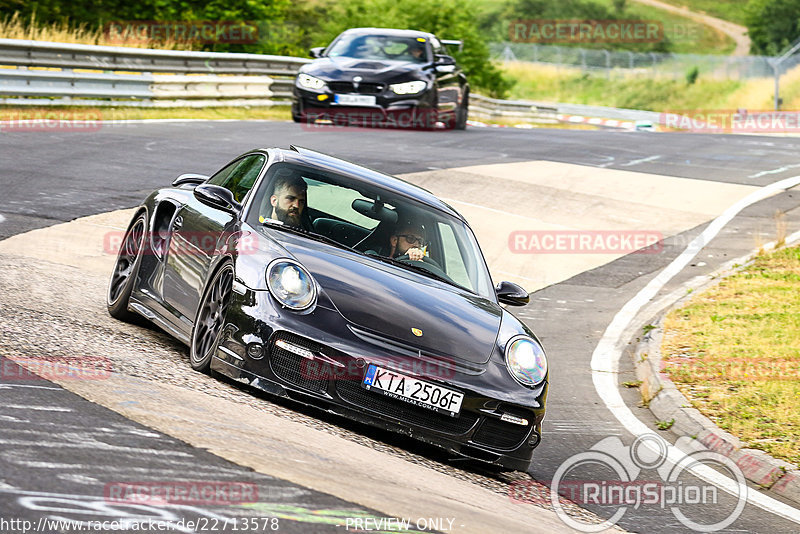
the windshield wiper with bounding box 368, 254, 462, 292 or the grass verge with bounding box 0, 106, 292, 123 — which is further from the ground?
the windshield wiper with bounding box 368, 254, 462, 292

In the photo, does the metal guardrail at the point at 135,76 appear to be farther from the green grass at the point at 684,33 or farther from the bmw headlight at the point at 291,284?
the green grass at the point at 684,33

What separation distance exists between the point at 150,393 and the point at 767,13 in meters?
91.9

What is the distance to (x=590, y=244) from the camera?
14836mm

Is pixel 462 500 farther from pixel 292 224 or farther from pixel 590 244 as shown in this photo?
pixel 590 244

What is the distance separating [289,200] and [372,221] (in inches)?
22.6

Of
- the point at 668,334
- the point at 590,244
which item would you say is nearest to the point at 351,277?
the point at 668,334

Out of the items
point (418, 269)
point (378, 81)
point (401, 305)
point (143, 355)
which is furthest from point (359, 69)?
point (401, 305)

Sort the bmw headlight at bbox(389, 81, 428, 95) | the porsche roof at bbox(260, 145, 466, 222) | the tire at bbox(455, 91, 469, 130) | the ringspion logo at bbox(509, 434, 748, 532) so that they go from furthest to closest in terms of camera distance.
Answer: the tire at bbox(455, 91, 469, 130) < the bmw headlight at bbox(389, 81, 428, 95) < the porsche roof at bbox(260, 145, 466, 222) < the ringspion logo at bbox(509, 434, 748, 532)

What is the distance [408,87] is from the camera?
21.8 m

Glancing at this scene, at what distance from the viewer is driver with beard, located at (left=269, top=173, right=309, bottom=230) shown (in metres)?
7.21

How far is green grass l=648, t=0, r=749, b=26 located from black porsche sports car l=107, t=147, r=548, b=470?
131 meters

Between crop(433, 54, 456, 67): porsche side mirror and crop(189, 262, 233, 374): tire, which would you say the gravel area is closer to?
crop(189, 262, 233, 374): tire

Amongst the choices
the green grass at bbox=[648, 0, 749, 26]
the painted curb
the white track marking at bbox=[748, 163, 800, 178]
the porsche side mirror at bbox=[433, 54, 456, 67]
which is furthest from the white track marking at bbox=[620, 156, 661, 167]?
the green grass at bbox=[648, 0, 749, 26]

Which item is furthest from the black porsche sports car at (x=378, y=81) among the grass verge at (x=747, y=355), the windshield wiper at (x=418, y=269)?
the windshield wiper at (x=418, y=269)
